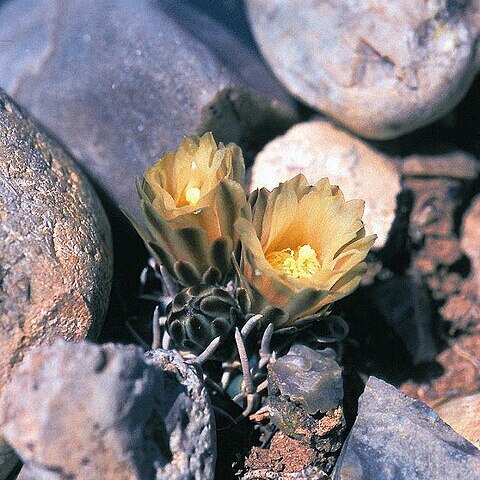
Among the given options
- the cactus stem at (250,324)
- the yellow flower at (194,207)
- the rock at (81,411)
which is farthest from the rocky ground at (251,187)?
the yellow flower at (194,207)

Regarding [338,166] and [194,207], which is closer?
[194,207]

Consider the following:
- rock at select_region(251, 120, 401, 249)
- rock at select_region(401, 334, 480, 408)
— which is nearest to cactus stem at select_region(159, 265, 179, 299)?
rock at select_region(251, 120, 401, 249)

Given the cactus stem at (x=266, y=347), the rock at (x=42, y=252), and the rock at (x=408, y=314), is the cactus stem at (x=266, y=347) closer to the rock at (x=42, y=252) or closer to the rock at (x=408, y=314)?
the rock at (x=42, y=252)

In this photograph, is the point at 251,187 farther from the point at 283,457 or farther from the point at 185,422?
the point at 185,422

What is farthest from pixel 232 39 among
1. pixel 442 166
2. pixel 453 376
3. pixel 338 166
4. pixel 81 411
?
pixel 81 411

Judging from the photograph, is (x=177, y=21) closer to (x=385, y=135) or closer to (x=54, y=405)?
(x=385, y=135)

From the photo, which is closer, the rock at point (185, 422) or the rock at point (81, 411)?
the rock at point (81, 411)

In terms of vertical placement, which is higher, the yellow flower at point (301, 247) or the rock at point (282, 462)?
the yellow flower at point (301, 247)
